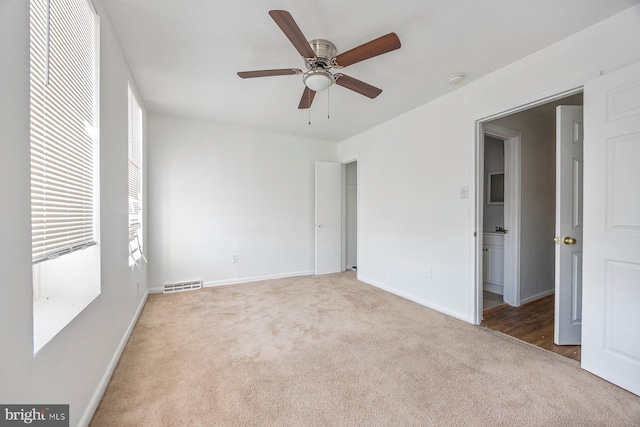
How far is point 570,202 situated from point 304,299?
9.42 feet

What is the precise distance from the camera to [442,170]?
2891mm

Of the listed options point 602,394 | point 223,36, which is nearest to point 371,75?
point 223,36

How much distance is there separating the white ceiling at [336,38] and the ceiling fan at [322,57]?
0.40ft

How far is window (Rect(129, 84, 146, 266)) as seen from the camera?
250 centimetres

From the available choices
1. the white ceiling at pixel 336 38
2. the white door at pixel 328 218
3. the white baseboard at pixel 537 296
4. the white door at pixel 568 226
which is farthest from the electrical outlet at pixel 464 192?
the white door at pixel 328 218

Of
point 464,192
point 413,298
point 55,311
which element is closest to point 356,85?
point 464,192

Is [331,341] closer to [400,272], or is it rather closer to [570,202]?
[400,272]

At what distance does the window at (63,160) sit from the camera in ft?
3.37

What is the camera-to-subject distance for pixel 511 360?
194 cm

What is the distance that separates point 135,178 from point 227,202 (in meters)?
1.34

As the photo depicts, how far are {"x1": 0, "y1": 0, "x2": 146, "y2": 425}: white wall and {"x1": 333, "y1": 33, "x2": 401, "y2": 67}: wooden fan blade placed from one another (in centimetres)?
149

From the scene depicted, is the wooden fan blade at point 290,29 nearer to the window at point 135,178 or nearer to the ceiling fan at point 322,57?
the ceiling fan at point 322,57

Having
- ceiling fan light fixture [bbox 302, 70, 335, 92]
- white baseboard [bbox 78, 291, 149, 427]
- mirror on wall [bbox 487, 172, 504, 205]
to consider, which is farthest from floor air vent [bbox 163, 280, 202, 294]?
mirror on wall [bbox 487, 172, 504, 205]

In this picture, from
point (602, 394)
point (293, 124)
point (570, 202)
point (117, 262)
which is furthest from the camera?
point (293, 124)
